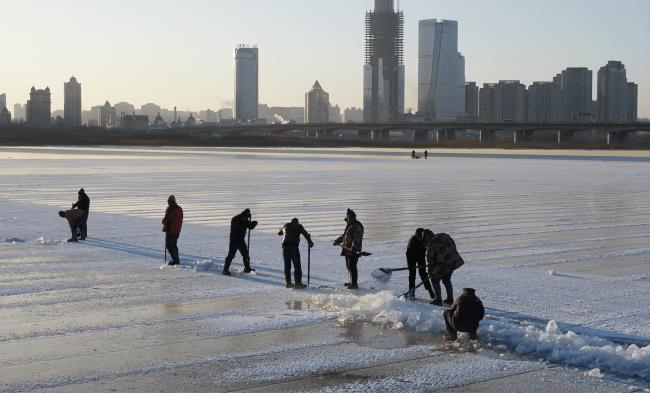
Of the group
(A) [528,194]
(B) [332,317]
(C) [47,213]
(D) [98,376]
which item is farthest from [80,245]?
(A) [528,194]

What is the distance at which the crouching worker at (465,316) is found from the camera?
325 inches

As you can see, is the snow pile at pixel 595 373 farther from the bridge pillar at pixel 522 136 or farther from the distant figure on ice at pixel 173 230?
the bridge pillar at pixel 522 136

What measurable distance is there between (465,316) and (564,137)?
127 meters

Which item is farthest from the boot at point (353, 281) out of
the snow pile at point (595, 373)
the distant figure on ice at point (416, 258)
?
the snow pile at point (595, 373)

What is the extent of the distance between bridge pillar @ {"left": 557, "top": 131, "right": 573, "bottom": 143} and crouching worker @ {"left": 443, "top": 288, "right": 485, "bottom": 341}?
411ft

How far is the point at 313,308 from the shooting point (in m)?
9.92

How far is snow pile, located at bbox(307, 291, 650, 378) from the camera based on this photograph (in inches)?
294

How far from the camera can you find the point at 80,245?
50.2ft

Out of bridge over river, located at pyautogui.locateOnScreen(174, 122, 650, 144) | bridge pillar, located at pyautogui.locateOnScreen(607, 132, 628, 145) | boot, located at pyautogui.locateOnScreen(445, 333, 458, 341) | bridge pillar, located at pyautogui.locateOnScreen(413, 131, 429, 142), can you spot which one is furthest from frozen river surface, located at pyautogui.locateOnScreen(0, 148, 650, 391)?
bridge pillar, located at pyautogui.locateOnScreen(413, 131, 429, 142)

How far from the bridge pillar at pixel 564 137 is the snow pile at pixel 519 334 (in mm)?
124251

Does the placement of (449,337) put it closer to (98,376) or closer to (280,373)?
(280,373)

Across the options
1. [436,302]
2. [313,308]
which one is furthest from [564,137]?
[313,308]

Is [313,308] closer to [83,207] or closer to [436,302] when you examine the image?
[436,302]

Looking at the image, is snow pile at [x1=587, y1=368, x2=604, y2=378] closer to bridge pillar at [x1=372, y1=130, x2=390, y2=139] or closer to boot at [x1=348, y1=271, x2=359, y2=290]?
boot at [x1=348, y1=271, x2=359, y2=290]
